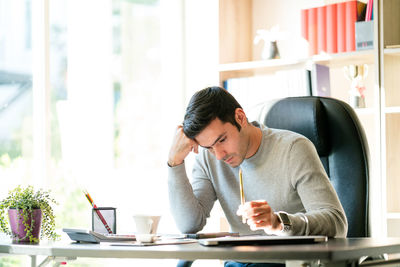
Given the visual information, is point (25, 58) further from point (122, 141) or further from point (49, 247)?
point (49, 247)

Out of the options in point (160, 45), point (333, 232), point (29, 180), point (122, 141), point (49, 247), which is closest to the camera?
point (49, 247)

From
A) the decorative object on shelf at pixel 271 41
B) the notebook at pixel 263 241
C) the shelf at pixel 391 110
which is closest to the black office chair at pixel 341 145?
the notebook at pixel 263 241

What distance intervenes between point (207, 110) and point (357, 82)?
152 cm

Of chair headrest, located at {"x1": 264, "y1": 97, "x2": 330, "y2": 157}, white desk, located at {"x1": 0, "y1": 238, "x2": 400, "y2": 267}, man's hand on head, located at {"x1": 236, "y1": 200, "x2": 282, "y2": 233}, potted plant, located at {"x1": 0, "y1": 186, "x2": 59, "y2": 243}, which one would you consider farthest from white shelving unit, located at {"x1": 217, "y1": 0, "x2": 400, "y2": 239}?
potted plant, located at {"x1": 0, "y1": 186, "x2": 59, "y2": 243}

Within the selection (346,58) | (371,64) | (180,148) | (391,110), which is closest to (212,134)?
(180,148)

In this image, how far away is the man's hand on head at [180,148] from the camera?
2.19 m

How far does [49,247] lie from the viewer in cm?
160

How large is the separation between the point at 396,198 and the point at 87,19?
1.85 metres

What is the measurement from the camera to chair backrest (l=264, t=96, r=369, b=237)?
2.11 meters

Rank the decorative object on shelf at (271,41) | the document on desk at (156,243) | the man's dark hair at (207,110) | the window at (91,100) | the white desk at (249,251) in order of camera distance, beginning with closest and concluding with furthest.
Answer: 1. the white desk at (249,251)
2. the document on desk at (156,243)
3. the man's dark hair at (207,110)
4. the window at (91,100)
5. the decorative object on shelf at (271,41)

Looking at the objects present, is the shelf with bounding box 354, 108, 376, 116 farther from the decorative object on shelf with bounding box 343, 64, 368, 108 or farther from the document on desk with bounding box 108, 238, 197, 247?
the document on desk with bounding box 108, 238, 197, 247

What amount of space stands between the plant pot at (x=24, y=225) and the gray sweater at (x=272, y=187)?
1.71ft

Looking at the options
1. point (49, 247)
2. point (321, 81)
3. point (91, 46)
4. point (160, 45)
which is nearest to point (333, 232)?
point (49, 247)

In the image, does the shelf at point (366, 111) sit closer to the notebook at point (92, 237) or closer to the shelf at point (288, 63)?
the shelf at point (288, 63)
